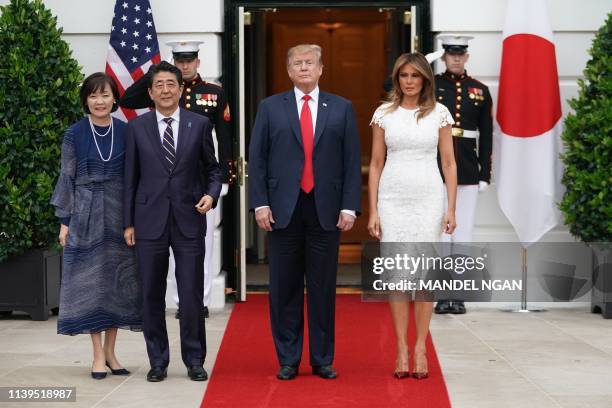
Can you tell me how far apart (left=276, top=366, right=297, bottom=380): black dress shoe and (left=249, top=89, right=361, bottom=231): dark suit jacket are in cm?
77

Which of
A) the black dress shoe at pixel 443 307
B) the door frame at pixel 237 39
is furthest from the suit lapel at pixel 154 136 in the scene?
the black dress shoe at pixel 443 307

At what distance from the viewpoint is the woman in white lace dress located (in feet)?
20.7

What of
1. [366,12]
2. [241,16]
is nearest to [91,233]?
[241,16]

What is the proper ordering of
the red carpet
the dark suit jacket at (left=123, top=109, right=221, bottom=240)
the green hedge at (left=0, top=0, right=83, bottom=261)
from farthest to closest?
the green hedge at (left=0, top=0, right=83, bottom=261) < the dark suit jacket at (left=123, top=109, right=221, bottom=240) < the red carpet

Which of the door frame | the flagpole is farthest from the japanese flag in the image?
the door frame

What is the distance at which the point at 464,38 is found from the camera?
8852mm

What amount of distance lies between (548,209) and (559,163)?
39 cm

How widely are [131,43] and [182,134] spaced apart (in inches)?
117

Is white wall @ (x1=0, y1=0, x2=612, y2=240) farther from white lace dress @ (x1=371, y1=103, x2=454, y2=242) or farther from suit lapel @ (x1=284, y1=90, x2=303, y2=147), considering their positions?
white lace dress @ (x1=371, y1=103, x2=454, y2=242)

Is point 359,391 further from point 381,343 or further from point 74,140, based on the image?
point 74,140

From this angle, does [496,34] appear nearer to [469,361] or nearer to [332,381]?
[469,361]

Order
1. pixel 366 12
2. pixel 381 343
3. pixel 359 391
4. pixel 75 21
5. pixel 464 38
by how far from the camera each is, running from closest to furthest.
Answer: pixel 359 391
pixel 381 343
pixel 464 38
pixel 75 21
pixel 366 12

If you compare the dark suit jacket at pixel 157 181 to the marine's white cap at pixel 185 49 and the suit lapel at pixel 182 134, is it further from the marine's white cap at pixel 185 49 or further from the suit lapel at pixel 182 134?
the marine's white cap at pixel 185 49

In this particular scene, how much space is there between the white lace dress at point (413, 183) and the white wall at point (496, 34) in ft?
10.3
